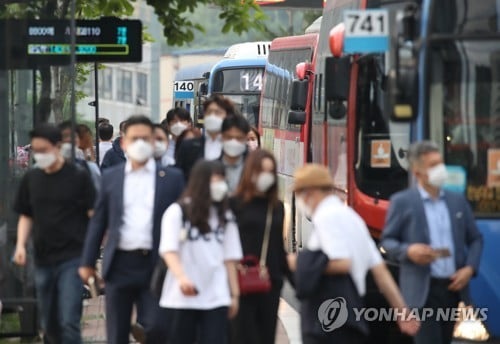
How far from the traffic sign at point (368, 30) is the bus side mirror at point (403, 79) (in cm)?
30

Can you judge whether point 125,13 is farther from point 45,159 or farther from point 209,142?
point 45,159

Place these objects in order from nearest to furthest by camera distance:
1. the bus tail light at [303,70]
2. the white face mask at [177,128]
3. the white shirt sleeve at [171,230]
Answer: the white shirt sleeve at [171,230] → the white face mask at [177,128] → the bus tail light at [303,70]

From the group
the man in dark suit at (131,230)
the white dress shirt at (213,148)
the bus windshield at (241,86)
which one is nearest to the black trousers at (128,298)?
the man in dark suit at (131,230)

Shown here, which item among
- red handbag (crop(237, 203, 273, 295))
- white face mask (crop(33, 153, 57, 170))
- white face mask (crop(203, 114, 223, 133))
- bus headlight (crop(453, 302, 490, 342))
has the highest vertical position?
white face mask (crop(203, 114, 223, 133))

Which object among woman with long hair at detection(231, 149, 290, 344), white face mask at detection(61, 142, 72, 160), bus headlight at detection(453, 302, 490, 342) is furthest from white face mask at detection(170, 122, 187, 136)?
woman with long hair at detection(231, 149, 290, 344)

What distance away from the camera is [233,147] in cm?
1119

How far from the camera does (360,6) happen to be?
51.0 ft

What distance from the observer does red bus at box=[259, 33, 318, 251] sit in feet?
70.8

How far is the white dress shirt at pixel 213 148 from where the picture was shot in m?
11.7

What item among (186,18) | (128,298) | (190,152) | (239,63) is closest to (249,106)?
(239,63)

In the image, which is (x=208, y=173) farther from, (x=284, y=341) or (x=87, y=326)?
(x=87, y=326)

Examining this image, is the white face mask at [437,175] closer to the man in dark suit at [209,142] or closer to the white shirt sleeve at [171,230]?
the white shirt sleeve at [171,230]

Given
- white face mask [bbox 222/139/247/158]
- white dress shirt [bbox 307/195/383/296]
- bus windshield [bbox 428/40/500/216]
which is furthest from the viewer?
bus windshield [bbox 428/40/500/216]

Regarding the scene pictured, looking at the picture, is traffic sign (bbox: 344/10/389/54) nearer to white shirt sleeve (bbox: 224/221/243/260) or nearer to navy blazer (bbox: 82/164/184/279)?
navy blazer (bbox: 82/164/184/279)
